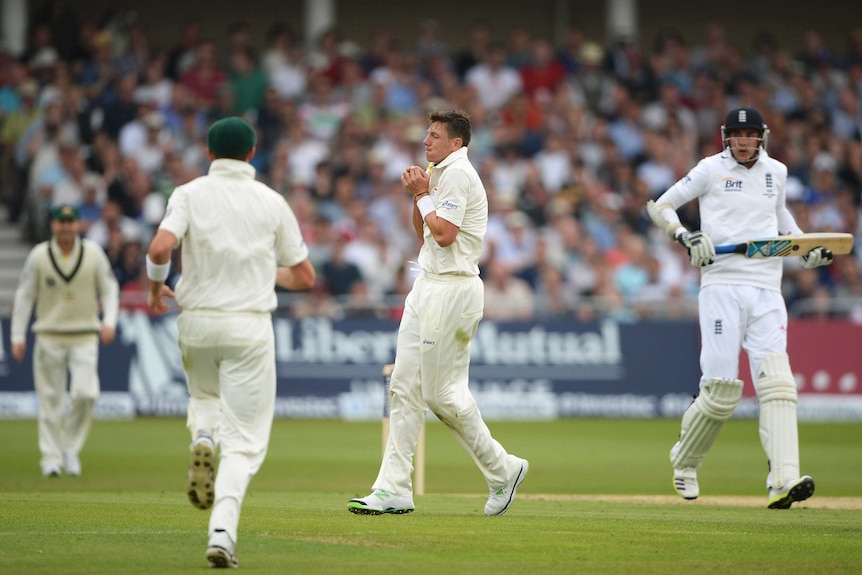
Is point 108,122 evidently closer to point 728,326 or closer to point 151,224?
point 151,224

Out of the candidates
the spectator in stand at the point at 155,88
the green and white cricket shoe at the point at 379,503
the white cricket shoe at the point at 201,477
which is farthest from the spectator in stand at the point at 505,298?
the white cricket shoe at the point at 201,477

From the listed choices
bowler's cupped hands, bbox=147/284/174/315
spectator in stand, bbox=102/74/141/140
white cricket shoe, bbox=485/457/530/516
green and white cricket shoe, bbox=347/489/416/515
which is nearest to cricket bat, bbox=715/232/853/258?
white cricket shoe, bbox=485/457/530/516

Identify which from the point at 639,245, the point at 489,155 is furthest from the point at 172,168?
the point at 639,245

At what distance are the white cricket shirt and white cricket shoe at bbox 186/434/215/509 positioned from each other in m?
2.69

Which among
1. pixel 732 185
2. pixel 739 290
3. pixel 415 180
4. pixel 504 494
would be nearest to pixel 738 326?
pixel 739 290

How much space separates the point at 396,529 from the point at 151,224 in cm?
1589

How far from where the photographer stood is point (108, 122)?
25766 mm

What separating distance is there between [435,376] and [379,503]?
3.23 feet

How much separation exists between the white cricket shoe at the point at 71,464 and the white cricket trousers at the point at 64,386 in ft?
0.15

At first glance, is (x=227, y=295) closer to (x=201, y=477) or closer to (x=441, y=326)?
(x=201, y=477)

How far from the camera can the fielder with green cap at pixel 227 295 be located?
787 cm

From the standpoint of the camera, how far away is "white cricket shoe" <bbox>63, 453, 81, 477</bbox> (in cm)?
1523

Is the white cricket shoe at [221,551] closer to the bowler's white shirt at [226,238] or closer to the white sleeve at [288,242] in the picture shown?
the bowler's white shirt at [226,238]

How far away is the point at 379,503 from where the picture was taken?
9938mm
